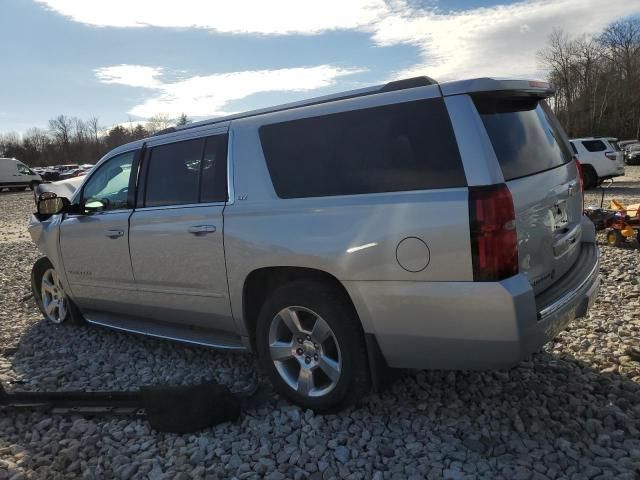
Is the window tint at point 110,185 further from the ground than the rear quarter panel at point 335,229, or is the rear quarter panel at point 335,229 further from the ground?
the window tint at point 110,185

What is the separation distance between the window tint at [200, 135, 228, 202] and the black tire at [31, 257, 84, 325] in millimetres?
2362

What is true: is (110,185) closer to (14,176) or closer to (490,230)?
(490,230)

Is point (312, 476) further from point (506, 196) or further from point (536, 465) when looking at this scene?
point (506, 196)

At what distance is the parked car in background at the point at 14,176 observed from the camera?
34812mm

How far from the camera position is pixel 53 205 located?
497cm

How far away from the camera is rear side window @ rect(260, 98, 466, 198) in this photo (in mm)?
2754

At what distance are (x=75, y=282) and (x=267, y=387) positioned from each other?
2.30m

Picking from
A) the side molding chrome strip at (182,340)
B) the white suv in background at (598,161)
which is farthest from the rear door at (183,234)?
the white suv in background at (598,161)

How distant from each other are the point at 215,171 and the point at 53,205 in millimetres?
2138

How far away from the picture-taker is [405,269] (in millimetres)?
2766

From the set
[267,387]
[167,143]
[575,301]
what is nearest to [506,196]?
[575,301]

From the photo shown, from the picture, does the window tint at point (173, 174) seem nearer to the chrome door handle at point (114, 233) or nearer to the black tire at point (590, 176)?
the chrome door handle at point (114, 233)

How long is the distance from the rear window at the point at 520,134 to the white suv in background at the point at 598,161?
15.5 meters

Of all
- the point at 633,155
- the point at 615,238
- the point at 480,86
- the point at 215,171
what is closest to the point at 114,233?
the point at 215,171
